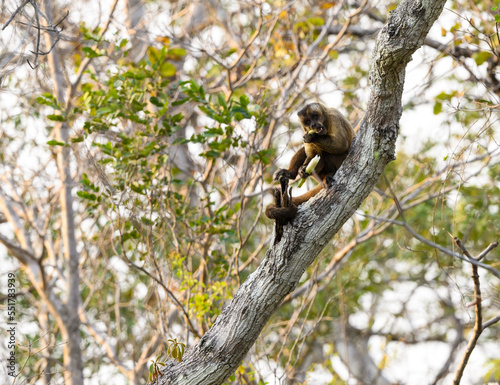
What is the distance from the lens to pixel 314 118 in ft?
20.0

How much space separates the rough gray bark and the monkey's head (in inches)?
54.6

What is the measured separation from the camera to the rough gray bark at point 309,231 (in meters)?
Answer: 4.34

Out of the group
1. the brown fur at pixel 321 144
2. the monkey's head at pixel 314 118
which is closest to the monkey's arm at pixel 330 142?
the brown fur at pixel 321 144

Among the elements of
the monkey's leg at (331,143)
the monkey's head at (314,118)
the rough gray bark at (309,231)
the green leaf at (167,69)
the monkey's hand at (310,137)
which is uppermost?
the green leaf at (167,69)

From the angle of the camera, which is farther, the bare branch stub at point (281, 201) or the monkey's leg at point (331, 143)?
the monkey's leg at point (331, 143)

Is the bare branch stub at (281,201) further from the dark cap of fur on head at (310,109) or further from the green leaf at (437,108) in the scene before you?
the green leaf at (437,108)

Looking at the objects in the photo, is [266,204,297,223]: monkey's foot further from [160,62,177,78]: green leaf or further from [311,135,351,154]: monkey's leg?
[160,62,177,78]: green leaf

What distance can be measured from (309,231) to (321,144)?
1481 mm

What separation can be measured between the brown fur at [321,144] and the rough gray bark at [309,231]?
0.97 metres

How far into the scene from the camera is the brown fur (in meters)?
5.67

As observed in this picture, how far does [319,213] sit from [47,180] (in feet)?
22.4

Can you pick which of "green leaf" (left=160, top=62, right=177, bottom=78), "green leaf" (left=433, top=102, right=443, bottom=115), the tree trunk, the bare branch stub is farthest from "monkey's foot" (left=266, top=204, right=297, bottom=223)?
the tree trunk

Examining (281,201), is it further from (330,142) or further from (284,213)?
(330,142)

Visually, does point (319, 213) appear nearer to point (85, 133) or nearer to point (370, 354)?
point (85, 133)
